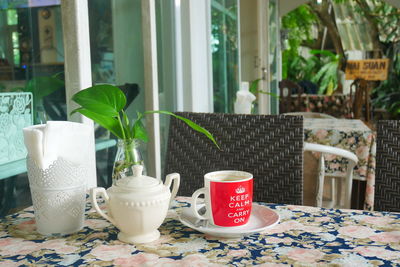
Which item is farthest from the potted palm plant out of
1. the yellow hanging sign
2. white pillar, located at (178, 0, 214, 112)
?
the yellow hanging sign

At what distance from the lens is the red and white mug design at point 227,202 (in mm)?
792

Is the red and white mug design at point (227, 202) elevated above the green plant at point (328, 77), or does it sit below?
below

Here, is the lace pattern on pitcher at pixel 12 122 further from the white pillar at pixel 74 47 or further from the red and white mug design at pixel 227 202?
the red and white mug design at pixel 227 202

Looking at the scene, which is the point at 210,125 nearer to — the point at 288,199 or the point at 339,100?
the point at 288,199

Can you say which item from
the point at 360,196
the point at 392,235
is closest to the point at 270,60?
the point at 360,196

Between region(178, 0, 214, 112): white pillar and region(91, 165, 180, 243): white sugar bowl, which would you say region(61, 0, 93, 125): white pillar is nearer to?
region(91, 165, 180, 243): white sugar bowl

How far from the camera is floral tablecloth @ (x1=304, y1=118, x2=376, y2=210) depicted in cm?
201

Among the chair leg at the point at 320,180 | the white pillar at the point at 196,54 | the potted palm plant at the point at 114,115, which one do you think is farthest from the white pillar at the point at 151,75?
the potted palm plant at the point at 114,115

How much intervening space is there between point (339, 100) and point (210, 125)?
19.4 ft

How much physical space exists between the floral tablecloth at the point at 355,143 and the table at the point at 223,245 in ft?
3.92

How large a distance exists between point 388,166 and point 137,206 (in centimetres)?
70

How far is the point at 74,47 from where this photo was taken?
130cm

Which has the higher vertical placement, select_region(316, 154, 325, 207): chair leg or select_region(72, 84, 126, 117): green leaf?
select_region(72, 84, 126, 117): green leaf

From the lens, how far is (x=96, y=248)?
2.39ft
